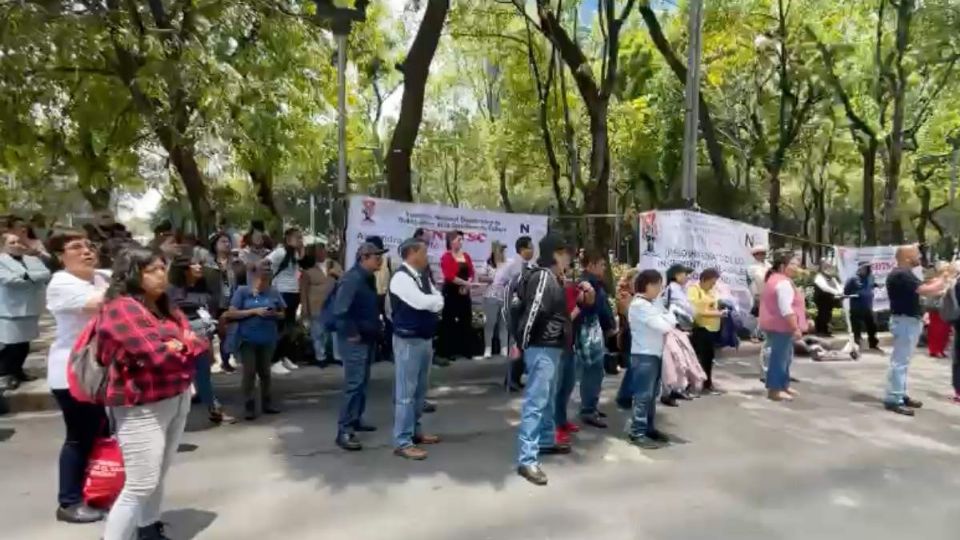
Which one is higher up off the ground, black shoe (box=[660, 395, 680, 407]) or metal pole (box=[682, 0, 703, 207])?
metal pole (box=[682, 0, 703, 207])

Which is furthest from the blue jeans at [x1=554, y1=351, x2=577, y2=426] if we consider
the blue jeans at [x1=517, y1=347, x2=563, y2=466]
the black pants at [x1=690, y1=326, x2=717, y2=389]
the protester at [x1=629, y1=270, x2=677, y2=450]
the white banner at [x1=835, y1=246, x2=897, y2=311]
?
the white banner at [x1=835, y1=246, x2=897, y2=311]

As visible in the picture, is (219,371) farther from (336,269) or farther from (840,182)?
(840,182)

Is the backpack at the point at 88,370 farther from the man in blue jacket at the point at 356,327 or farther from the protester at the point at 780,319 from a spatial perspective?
the protester at the point at 780,319

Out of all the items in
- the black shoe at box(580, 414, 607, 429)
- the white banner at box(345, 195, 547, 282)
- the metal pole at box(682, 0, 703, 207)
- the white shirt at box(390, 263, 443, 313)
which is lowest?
the black shoe at box(580, 414, 607, 429)

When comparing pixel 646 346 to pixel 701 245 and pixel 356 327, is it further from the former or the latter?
pixel 701 245

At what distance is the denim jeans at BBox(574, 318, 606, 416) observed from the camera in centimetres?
678

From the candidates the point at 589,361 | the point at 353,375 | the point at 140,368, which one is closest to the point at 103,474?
the point at 140,368

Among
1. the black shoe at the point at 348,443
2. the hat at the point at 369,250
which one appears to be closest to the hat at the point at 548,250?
the hat at the point at 369,250

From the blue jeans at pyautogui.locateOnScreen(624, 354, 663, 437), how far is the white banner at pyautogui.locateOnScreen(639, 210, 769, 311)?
3.30 m

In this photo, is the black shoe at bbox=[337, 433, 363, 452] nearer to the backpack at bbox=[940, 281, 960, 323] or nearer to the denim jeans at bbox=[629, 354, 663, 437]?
the denim jeans at bbox=[629, 354, 663, 437]

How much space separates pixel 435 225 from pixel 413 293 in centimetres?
386

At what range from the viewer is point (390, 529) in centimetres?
470

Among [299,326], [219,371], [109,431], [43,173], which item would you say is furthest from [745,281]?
[43,173]

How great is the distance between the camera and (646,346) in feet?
20.6
